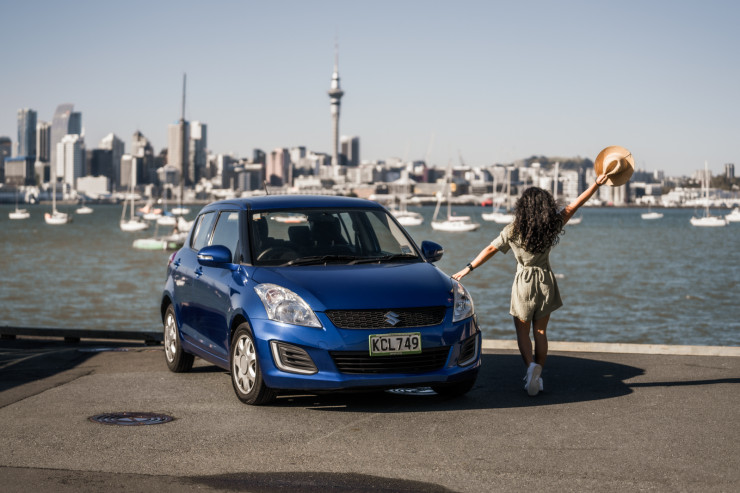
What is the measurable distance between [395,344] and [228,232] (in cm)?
229

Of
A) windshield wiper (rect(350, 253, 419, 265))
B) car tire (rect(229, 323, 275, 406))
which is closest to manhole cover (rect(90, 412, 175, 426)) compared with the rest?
car tire (rect(229, 323, 275, 406))

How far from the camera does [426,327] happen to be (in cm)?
775

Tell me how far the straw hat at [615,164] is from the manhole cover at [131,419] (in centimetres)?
424

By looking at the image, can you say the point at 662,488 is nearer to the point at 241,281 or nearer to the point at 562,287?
the point at 241,281

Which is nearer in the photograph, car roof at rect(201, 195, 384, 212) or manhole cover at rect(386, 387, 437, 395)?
manhole cover at rect(386, 387, 437, 395)

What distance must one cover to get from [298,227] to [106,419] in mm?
2357

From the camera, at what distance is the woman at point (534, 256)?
8.66 metres

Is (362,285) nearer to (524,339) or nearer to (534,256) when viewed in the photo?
(534,256)

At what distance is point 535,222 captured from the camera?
8641 millimetres

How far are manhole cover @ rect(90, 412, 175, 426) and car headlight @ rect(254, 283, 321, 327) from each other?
106 centimetres

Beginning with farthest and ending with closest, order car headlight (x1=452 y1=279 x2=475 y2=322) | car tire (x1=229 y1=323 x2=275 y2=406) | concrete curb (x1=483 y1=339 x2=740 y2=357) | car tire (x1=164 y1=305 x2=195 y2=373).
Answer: concrete curb (x1=483 y1=339 x2=740 y2=357)
car tire (x1=164 y1=305 x2=195 y2=373)
car headlight (x1=452 y1=279 x2=475 y2=322)
car tire (x1=229 y1=323 x2=275 y2=406)

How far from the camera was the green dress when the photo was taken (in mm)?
8750

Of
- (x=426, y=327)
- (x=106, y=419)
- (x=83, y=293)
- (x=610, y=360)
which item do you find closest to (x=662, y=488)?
(x=426, y=327)

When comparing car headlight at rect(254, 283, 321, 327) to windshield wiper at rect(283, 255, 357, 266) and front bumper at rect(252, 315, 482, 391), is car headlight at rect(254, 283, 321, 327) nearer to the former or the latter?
front bumper at rect(252, 315, 482, 391)
